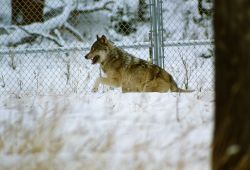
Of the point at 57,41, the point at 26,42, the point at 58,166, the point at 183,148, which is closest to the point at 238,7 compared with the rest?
the point at 183,148

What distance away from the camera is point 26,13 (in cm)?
1489

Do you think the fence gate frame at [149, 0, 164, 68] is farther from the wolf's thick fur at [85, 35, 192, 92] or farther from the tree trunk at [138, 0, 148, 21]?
the tree trunk at [138, 0, 148, 21]

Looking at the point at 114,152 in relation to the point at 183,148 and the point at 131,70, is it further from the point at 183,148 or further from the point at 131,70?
the point at 131,70

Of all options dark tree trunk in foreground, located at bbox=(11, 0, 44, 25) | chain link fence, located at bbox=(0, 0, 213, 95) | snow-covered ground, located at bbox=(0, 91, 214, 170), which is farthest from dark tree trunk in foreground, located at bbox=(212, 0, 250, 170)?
dark tree trunk in foreground, located at bbox=(11, 0, 44, 25)

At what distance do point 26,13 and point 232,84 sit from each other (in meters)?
12.6

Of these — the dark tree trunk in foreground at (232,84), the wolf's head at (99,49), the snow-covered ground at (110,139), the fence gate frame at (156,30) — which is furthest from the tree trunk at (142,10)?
the dark tree trunk in foreground at (232,84)

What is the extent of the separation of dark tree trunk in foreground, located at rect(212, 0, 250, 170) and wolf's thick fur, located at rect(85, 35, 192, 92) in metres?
4.87

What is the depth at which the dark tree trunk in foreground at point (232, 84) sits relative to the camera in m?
2.80

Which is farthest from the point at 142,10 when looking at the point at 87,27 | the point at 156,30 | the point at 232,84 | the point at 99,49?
the point at 232,84

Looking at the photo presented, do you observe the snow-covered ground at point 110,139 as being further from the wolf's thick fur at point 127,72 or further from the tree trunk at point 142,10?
the tree trunk at point 142,10

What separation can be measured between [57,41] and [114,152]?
997 centimetres

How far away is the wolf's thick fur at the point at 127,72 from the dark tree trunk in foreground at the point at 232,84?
4.87 m

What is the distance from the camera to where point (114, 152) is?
3.95 metres

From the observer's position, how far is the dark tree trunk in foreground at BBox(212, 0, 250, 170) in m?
2.80
